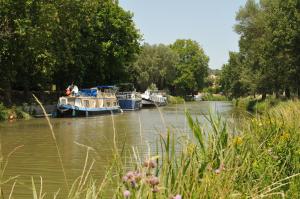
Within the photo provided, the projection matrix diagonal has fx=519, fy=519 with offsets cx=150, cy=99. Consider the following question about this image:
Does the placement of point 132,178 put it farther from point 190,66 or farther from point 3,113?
point 190,66

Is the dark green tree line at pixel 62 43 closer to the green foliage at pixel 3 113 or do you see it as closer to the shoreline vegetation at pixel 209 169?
the green foliage at pixel 3 113

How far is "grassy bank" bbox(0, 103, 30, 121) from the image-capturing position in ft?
107

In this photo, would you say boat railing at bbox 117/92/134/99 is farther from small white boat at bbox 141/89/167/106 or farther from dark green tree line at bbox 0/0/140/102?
small white boat at bbox 141/89/167/106

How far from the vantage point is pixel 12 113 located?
113 feet

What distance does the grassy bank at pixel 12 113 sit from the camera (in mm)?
32719

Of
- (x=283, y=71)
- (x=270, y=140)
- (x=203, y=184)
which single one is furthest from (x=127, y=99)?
(x=203, y=184)

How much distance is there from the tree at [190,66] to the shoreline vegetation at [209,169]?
4290 inches

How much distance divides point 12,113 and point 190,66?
91.8 meters

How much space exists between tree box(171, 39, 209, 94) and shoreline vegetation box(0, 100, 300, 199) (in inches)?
4290

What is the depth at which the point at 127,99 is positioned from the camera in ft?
188

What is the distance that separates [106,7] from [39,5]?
24.0 meters

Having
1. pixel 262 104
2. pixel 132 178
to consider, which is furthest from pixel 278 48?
pixel 132 178

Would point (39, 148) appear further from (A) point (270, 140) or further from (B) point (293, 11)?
(B) point (293, 11)

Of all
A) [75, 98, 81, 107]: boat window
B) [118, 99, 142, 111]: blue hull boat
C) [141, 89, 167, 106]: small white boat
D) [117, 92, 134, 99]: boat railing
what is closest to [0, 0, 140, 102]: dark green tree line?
[117, 92, 134, 99]: boat railing
